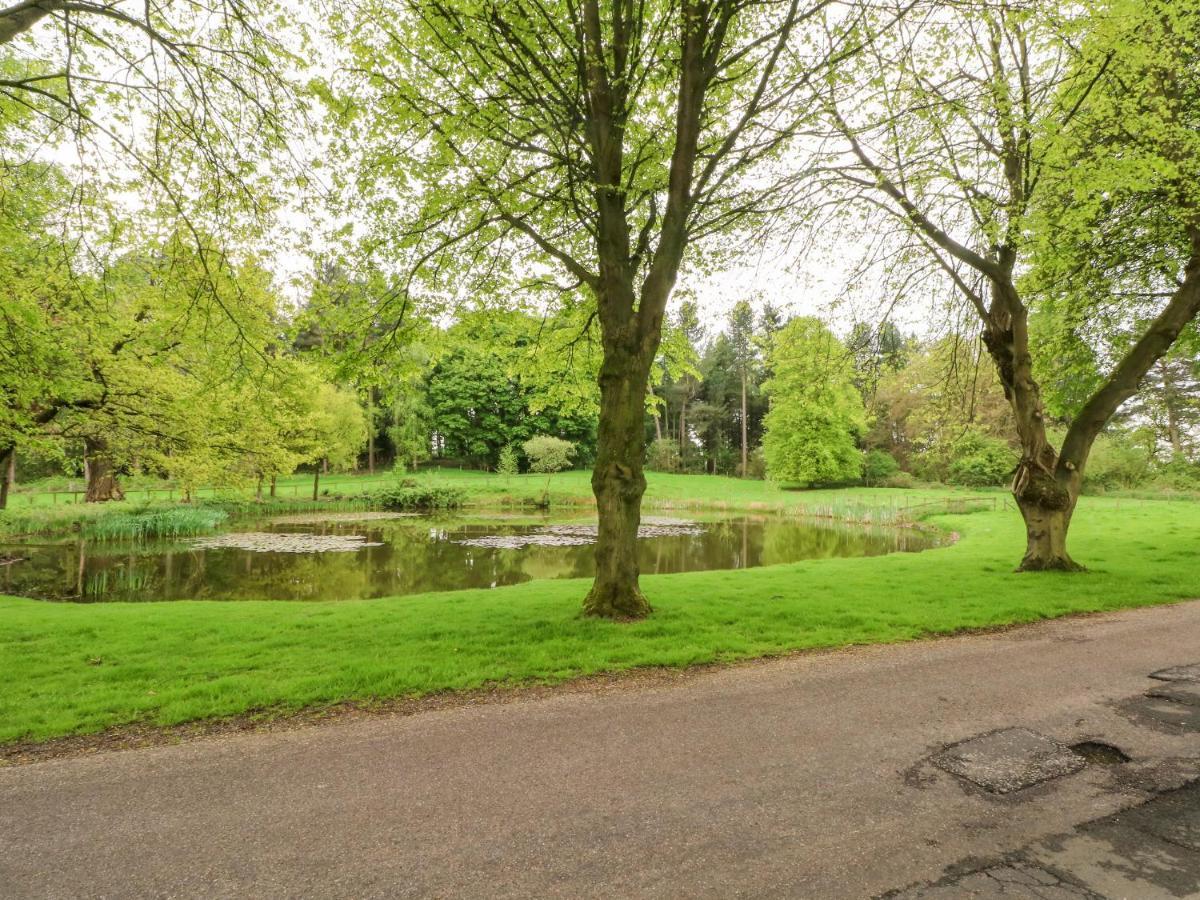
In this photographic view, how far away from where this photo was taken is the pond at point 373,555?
589 inches

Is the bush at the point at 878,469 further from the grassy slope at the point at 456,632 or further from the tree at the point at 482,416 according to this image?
the grassy slope at the point at 456,632

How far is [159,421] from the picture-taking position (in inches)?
616

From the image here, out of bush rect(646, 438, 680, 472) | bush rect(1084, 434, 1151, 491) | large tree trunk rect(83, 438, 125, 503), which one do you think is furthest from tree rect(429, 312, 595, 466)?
bush rect(1084, 434, 1151, 491)

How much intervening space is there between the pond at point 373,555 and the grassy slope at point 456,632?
13.7ft

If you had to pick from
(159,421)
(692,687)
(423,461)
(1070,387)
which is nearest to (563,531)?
(159,421)

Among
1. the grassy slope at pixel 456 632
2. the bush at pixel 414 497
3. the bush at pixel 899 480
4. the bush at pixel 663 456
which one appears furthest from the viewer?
the bush at pixel 663 456

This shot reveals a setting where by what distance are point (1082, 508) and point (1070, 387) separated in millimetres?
17332

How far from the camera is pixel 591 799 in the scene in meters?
3.75

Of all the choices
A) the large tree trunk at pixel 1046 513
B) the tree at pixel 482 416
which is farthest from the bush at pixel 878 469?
the large tree trunk at pixel 1046 513

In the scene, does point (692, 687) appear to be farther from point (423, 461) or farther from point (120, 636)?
point (423, 461)

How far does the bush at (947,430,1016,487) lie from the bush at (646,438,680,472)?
2559 centimetres

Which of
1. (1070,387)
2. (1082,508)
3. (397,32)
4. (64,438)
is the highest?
(397,32)

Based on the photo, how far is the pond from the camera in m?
15.0

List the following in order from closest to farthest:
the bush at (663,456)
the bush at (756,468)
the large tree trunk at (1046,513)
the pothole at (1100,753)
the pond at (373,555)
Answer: the pothole at (1100,753), the large tree trunk at (1046,513), the pond at (373,555), the bush at (756,468), the bush at (663,456)
